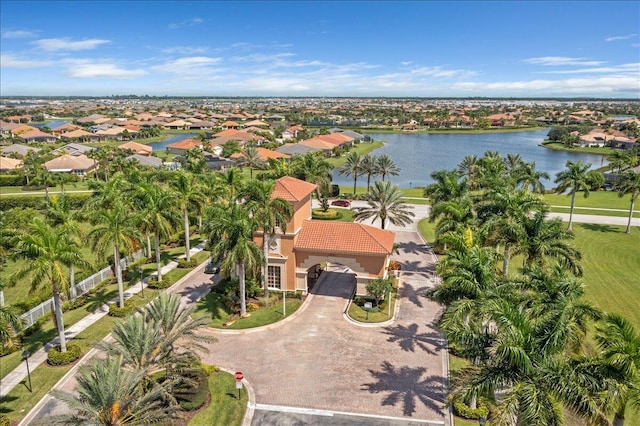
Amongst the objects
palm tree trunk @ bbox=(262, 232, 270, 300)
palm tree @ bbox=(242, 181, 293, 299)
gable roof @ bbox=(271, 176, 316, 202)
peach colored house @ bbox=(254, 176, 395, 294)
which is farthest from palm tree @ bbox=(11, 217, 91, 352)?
gable roof @ bbox=(271, 176, 316, 202)

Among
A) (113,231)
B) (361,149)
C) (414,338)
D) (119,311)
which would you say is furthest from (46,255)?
(361,149)

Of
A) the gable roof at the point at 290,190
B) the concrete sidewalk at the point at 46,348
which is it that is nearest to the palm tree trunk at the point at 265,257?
the gable roof at the point at 290,190

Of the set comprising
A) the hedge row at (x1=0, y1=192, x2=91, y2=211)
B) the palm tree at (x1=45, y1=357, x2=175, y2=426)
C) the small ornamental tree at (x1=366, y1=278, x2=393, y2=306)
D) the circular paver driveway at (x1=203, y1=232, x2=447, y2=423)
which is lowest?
the circular paver driveway at (x1=203, y1=232, x2=447, y2=423)

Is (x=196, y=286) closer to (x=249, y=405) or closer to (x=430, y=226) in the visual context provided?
(x=249, y=405)

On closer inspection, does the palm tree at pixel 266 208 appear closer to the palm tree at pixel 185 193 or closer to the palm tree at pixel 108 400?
the palm tree at pixel 185 193

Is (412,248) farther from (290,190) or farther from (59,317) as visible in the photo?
(59,317)

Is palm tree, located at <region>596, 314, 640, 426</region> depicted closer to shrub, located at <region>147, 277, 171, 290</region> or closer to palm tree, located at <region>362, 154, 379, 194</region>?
shrub, located at <region>147, 277, 171, 290</region>
